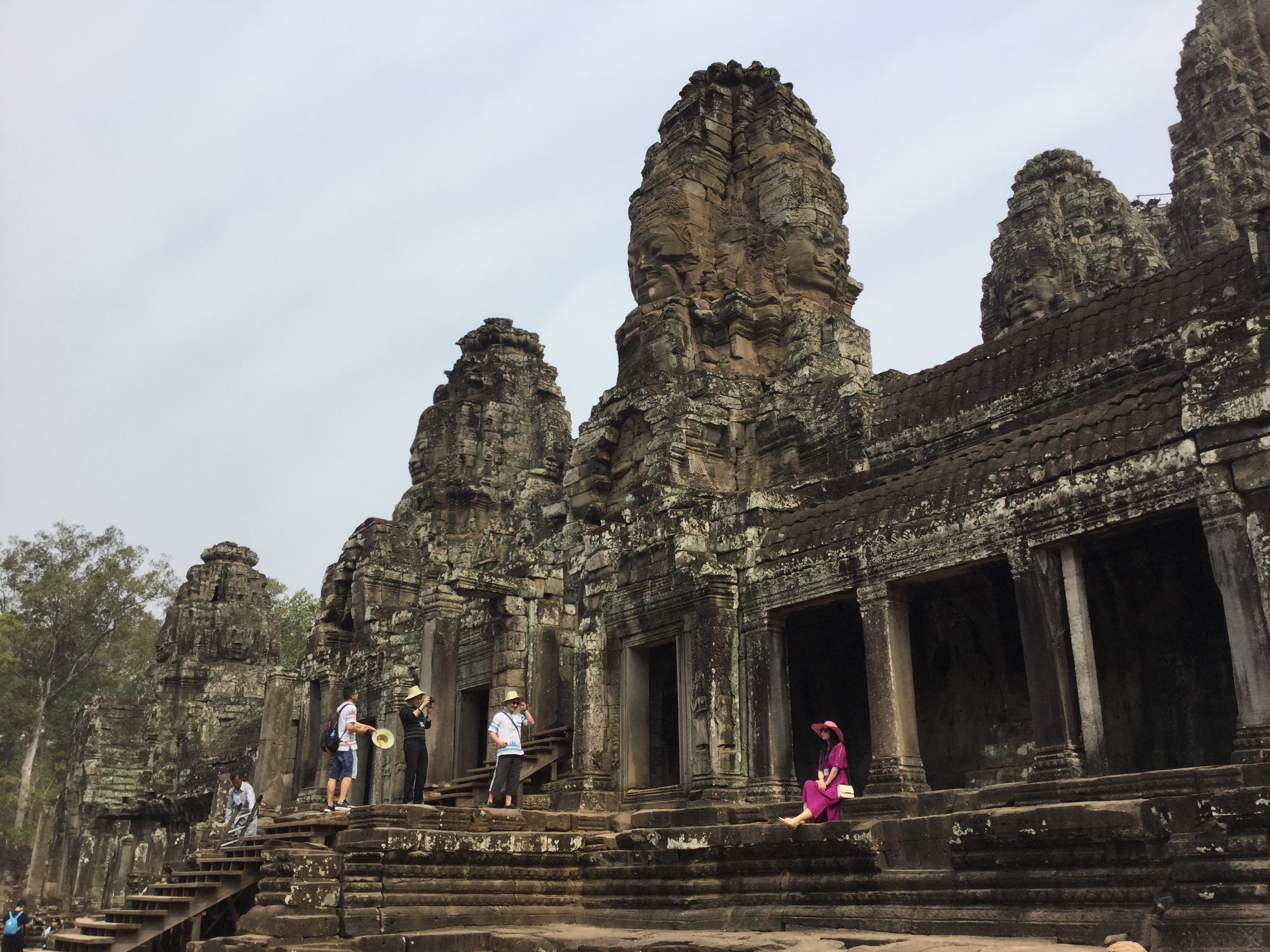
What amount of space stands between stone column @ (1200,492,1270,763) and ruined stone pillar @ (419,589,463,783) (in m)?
12.7

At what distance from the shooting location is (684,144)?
20562 millimetres

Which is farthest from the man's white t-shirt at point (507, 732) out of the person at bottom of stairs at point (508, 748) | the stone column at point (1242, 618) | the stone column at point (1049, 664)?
the stone column at point (1242, 618)

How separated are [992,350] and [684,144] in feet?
28.2

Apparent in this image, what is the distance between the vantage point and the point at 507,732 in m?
12.8

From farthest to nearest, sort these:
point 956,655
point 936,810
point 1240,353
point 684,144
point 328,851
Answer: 1. point 684,144
2. point 956,655
3. point 328,851
4. point 936,810
5. point 1240,353

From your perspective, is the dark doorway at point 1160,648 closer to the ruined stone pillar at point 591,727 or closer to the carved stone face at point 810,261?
the ruined stone pillar at point 591,727

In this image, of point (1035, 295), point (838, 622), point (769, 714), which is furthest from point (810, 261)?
point (769, 714)

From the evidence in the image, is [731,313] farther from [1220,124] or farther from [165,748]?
[165,748]

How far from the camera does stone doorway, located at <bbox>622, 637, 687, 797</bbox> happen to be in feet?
43.0

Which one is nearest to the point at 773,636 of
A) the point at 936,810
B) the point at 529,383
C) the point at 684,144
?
the point at 936,810

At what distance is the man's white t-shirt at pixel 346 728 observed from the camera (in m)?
13.6

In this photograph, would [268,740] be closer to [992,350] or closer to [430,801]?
[430,801]

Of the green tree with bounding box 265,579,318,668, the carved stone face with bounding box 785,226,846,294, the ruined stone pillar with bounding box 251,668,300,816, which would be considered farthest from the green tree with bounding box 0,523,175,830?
the carved stone face with bounding box 785,226,846,294

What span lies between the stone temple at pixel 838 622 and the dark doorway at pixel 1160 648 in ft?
0.11
